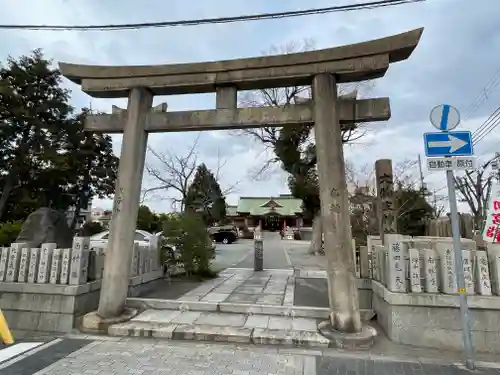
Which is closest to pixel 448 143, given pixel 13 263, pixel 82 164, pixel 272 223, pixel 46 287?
pixel 46 287

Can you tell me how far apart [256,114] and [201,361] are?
394cm

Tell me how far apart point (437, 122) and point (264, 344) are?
4.02 m

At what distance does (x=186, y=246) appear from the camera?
919cm

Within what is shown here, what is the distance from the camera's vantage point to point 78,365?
3.91 metres

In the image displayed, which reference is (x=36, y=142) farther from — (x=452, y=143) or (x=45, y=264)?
(x=452, y=143)

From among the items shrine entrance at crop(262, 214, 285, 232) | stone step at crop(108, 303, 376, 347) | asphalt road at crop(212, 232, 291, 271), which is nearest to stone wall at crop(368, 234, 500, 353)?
stone step at crop(108, 303, 376, 347)

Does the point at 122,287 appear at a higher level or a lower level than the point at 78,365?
higher

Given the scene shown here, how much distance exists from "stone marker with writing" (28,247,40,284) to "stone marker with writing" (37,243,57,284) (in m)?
0.10

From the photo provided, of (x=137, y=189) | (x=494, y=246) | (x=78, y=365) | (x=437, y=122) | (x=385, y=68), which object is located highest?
(x=385, y=68)

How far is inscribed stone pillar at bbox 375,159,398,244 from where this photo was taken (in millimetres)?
9555

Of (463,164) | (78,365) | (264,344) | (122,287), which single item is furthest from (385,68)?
(78,365)

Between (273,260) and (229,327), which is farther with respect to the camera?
(273,260)

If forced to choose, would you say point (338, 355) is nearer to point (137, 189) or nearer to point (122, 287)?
point (122, 287)

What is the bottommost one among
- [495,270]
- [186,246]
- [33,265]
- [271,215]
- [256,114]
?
[33,265]
